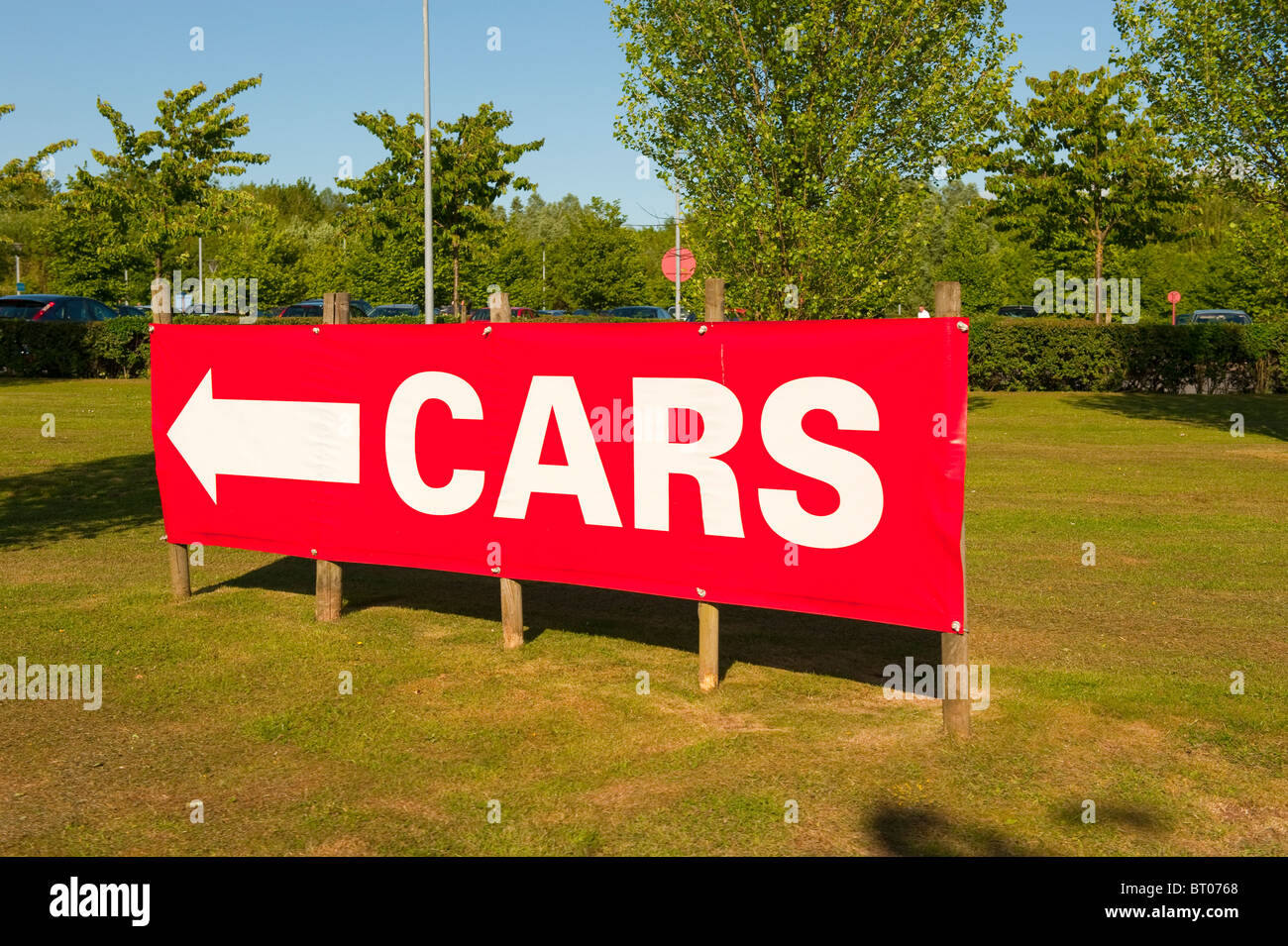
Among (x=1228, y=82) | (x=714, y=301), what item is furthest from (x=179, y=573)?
(x=1228, y=82)

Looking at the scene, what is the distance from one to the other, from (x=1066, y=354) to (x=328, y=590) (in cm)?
2878

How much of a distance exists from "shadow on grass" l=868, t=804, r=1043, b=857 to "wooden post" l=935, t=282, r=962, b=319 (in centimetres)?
276

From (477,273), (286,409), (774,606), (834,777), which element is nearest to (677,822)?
(834,777)

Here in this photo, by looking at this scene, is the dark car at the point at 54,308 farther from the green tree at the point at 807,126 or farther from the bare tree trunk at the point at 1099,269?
the bare tree trunk at the point at 1099,269

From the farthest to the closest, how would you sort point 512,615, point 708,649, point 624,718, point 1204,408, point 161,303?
1. point 1204,408
2. point 161,303
3. point 512,615
4. point 708,649
5. point 624,718

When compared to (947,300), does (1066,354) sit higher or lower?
higher

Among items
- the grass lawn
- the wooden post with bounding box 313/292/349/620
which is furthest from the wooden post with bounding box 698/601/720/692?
the wooden post with bounding box 313/292/349/620

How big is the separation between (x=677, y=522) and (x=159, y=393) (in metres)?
5.03

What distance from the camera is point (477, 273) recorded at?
54.4 metres

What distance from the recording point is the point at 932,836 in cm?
561

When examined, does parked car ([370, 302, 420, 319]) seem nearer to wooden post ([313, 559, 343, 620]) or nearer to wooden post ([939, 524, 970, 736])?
wooden post ([313, 559, 343, 620])

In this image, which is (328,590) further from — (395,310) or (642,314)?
(642,314)
